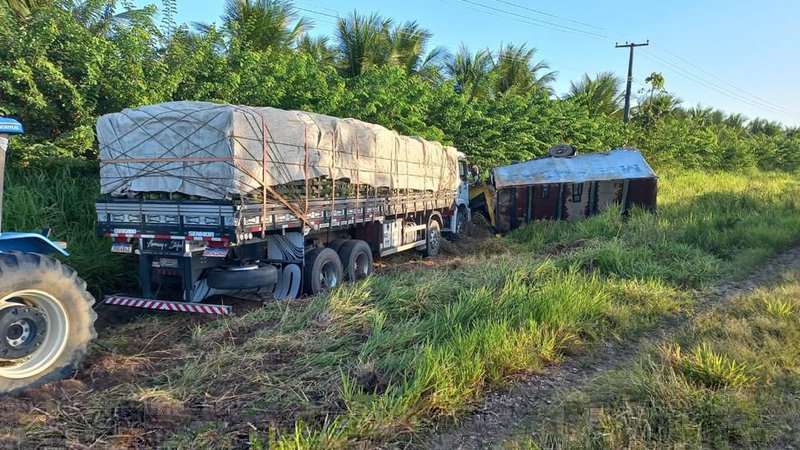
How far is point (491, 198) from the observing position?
1596 cm

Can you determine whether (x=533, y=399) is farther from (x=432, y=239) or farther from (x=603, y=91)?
(x=603, y=91)

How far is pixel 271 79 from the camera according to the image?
10.4 meters

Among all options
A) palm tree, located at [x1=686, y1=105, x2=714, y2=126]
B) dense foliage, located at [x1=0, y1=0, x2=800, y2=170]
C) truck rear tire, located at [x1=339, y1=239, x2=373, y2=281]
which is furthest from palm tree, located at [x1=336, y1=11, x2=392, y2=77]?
palm tree, located at [x1=686, y1=105, x2=714, y2=126]

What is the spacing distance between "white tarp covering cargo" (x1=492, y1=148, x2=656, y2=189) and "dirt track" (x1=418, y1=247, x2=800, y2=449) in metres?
8.51

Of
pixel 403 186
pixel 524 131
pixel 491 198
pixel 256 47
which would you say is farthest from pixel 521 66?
pixel 403 186

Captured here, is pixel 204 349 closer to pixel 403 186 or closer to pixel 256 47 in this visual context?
pixel 403 186

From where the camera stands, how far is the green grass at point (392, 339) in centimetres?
360

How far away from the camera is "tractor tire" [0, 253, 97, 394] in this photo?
13.3 feet

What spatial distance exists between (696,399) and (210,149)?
5170 millimetres

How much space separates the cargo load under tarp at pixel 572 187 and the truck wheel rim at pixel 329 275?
813cm

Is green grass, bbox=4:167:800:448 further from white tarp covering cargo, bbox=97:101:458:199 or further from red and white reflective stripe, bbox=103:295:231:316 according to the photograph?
white tarp covering cargo, bbox=97:101:458:199

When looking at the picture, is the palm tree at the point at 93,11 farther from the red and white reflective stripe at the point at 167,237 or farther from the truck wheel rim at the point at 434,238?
the truck wheel rim at the point at 434,238

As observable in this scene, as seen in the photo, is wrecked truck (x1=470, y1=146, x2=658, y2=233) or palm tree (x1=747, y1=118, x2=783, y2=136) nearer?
wrecked truck (x1=470, y1=146, x2=658, y2=233)

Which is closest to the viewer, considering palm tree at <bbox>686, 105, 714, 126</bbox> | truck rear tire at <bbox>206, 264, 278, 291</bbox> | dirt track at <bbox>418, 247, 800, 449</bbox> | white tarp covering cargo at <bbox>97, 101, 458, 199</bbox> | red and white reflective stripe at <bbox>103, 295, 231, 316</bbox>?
dirt track at <bbox>418, 247, 800, 449</bbox>
